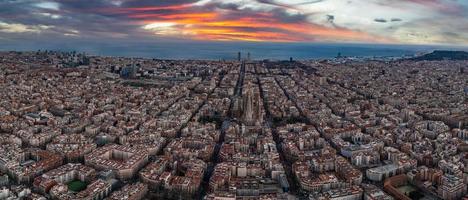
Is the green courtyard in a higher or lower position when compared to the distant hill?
lower

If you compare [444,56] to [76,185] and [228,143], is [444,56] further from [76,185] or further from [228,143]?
[76,185]

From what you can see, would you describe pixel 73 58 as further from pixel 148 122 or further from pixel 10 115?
pixel 148 122

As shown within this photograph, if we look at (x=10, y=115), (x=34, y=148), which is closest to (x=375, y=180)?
(x=34, y=148)

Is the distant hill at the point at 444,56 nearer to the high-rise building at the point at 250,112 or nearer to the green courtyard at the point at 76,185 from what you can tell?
the high-rise building at the point at 250,112

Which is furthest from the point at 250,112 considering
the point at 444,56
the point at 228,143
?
the point at 444,56

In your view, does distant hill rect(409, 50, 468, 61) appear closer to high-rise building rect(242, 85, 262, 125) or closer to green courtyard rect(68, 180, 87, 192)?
high-rise building rect(242, 85, 262, 125)

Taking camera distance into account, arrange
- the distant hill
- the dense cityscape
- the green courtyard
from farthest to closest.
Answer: the distant hill, the dense cityscape, the green courtyard

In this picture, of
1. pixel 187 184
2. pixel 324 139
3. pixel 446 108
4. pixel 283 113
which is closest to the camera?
pixel 187 184

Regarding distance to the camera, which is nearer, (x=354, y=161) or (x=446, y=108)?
(x=354, y=161)

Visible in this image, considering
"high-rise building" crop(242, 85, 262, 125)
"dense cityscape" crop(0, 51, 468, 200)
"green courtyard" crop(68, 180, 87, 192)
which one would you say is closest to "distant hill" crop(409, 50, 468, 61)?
"dense cityscape" crop(0, 51, 468, 200)
